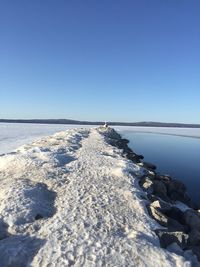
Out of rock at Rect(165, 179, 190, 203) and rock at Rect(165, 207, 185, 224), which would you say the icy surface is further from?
rock at Rect(165, 207, 185, 224)

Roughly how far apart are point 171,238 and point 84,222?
1804 mm

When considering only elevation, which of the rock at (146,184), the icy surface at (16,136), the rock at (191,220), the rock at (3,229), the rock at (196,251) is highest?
the rock at (3,229)

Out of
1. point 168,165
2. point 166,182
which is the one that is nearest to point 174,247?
point 166,182

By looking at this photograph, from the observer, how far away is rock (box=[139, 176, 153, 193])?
11.4 metres

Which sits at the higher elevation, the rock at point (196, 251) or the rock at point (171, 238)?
the rock at point (171, 238)

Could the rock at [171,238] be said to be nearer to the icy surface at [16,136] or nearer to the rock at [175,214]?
the rock at [175,214]

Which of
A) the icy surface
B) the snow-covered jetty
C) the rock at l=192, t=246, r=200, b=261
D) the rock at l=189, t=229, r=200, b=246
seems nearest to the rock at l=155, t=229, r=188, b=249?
the snow-covered jetty

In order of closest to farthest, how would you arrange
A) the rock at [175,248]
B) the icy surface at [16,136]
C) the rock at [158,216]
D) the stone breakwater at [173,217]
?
the rock at [175,248]
the stone breakwater at [173,217]
the rock at [158,216]
the icy surface at [16,136]

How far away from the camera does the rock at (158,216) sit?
8.03 meters

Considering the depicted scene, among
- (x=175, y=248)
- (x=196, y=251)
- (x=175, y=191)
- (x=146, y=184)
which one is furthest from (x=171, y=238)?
(x=175, y=191)

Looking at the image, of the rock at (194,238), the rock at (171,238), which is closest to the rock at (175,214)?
the rock at (194,238)

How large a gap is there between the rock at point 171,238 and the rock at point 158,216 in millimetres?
754

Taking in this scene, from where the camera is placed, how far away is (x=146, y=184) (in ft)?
38.5

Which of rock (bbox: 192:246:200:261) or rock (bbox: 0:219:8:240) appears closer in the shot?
rock (bbox: 0:219:8:240)
